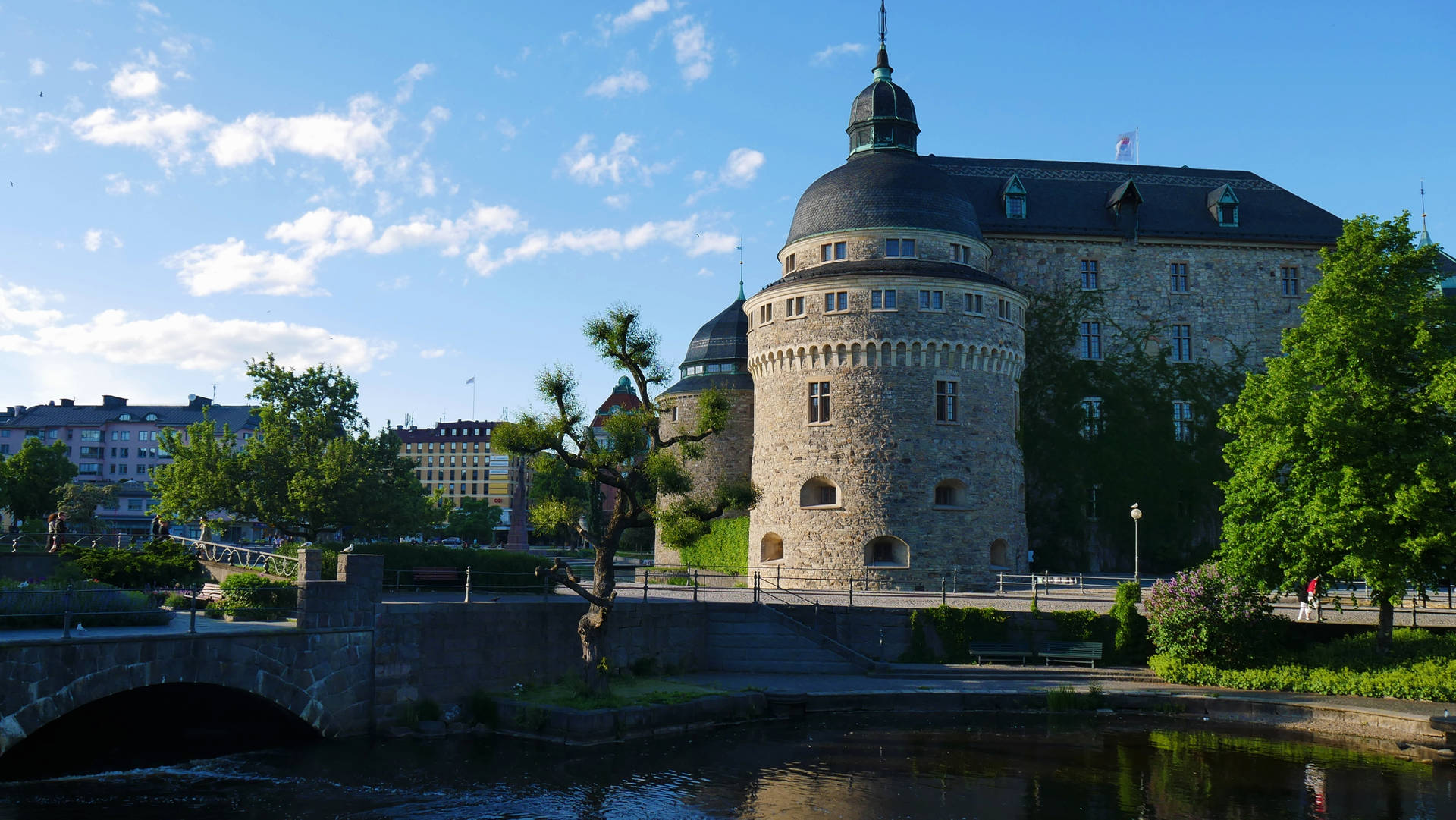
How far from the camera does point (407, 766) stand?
60.2 feet

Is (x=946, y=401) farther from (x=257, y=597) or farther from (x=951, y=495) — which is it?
(x=257, y=597)

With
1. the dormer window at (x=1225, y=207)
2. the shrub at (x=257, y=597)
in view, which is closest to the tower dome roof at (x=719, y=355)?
the dormer window at (x=1225, y=207)

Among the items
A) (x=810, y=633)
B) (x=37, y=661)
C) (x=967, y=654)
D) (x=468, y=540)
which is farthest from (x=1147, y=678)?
(x=468, y=540)

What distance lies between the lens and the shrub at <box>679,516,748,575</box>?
1853 inches

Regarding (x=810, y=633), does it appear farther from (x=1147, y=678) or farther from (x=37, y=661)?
(x=37, y=661)

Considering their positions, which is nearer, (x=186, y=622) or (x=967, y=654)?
(x=186, y=622)

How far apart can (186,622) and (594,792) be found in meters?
8.69

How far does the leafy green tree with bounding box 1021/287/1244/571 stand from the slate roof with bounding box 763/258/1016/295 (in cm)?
639

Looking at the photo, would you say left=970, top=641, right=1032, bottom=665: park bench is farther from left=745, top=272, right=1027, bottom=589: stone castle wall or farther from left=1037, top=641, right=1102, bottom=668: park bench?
left=745, top=272, right=1027, bottom=589: stone castle wall

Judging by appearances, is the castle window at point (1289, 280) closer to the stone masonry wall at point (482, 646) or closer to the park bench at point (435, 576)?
the stone masonry wall at point (482, 646)

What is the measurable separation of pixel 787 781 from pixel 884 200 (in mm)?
28226

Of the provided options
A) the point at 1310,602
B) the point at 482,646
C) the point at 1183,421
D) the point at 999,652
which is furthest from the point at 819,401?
the point at 482,646

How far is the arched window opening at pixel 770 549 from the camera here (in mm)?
42000

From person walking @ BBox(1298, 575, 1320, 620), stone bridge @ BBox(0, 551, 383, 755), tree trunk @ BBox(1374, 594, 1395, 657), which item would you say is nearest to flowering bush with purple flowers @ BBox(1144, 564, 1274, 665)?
person walking @ BBox(1298, 575, 1320, 620)
